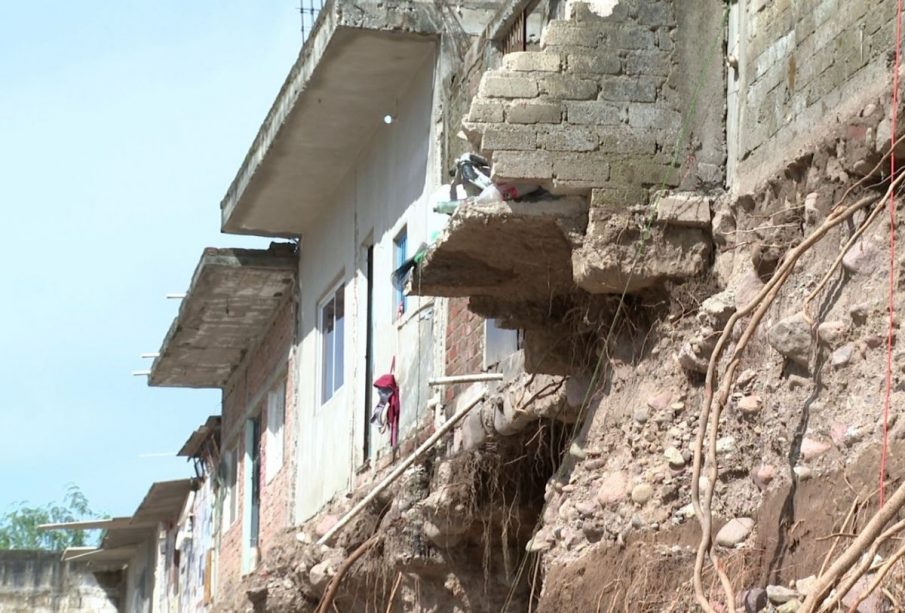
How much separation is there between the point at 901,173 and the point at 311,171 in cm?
970

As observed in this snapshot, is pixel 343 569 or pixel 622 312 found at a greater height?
pixel 622 312

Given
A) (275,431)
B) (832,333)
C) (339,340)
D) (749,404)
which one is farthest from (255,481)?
(832,333)

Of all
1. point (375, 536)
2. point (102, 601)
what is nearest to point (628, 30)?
point (375, 536)

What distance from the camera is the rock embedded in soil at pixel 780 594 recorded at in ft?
24.6

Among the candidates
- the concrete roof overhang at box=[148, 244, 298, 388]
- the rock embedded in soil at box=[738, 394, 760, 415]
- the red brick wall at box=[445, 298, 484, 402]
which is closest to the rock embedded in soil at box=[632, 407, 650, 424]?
the rock embedded in soil at box=[738, 394, 760, 415]

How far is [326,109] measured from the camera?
51.2ft

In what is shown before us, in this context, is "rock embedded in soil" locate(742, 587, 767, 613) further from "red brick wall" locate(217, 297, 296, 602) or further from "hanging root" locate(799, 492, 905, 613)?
"red brick wall" locate(217, 297, 296, 602)

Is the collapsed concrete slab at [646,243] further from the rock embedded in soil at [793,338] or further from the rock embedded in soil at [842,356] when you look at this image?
the rock embedded in soil at [842,356]

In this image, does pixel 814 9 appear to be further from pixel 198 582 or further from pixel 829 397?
pixel 198 582

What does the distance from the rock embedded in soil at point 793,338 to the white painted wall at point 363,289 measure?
4.69 metres

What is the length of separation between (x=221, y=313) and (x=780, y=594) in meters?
13.5

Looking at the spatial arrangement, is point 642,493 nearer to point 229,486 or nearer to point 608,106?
point 608,106

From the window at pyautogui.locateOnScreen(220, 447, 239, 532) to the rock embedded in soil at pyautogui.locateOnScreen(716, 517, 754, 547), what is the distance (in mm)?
13715

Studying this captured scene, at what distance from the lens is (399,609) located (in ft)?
43.8
